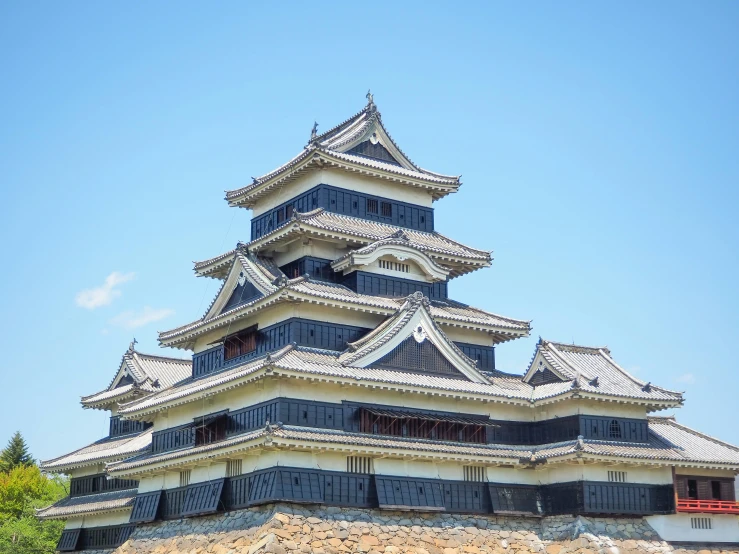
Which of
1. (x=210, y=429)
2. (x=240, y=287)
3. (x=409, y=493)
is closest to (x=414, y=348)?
(x=409, y=493)

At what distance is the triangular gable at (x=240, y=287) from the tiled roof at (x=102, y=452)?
9.82 m

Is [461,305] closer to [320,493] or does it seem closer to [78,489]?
[320,493]

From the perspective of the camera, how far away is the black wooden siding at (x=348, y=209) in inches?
1861

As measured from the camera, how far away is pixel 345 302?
4197 cm

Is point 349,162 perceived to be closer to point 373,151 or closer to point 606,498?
point 373,151

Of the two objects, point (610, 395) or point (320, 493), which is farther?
point (610, 395)

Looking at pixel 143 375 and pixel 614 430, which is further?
pixel 143 375

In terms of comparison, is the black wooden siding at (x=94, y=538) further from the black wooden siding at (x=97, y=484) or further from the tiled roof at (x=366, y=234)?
the tiled roof at (x=366, y=234)

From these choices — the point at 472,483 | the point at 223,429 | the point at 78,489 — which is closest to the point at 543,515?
the point at 472,483

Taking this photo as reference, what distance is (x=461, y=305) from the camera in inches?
1909

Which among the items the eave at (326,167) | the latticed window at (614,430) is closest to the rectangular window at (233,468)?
the eave at (326,167)

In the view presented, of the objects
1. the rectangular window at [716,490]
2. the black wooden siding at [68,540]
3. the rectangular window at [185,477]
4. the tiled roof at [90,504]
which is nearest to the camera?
Result: the rectangular window at [185,477]

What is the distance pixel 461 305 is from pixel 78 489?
28.2m

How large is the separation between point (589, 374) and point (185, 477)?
67.4 ft
